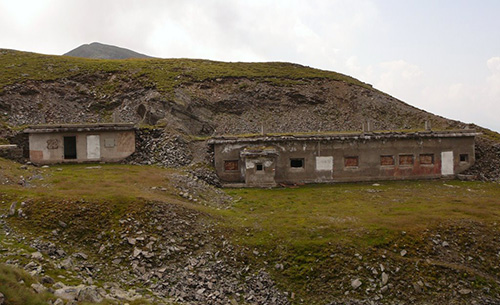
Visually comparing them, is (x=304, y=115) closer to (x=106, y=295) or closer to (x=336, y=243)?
(x=336, y=243)

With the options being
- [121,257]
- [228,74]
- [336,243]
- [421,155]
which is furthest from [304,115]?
[121,257]

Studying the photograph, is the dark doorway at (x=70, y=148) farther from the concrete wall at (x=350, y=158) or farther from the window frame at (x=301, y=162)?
the window frame at (x=301, y=162)

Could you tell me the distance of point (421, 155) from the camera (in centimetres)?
2486

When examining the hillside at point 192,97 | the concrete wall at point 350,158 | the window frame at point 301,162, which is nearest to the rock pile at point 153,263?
the concrete wall at point 350,158

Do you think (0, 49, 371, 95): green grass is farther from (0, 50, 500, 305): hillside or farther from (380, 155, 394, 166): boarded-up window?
(380, 155, 394, 166): boarded-up window

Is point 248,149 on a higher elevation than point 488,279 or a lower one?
higher

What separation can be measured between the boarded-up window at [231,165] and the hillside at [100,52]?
122m

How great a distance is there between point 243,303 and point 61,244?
251 inches

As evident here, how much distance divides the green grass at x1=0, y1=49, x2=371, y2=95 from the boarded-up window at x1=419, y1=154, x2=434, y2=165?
85.7 ft

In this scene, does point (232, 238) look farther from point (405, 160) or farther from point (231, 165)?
point (405, 160)

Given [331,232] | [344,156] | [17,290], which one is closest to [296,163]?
[344,156]

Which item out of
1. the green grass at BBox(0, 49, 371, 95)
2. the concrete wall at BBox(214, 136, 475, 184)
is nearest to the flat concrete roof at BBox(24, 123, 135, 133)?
the concrete wall at BBox(214, 136, 475, 184)

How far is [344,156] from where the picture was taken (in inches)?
960

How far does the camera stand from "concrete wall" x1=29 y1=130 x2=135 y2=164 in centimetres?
2434
